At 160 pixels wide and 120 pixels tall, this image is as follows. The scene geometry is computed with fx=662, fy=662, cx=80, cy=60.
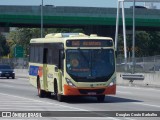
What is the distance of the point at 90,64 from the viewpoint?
27.8 m

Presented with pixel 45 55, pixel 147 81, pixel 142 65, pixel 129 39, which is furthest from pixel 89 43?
pixel 129 39

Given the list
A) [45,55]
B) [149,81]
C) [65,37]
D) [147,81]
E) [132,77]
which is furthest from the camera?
[132,77]

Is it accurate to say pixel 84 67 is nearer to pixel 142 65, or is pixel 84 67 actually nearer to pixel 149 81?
pixel 149 81

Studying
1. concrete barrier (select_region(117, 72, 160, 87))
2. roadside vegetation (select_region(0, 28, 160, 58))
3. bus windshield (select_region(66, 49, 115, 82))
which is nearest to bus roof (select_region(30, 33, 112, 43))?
bus windshield (select_region(66, 49, 115, 82))

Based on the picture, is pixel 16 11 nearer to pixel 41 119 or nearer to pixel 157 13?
pixel 157 13

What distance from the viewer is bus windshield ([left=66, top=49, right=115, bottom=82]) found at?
27625 mm

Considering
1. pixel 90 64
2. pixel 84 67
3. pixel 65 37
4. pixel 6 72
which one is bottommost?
pixel 6 72

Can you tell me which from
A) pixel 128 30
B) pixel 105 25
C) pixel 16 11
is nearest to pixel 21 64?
pixel 16 11

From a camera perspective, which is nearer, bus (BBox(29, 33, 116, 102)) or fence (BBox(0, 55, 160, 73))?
bus (BBox(29, 33, 116, 102))

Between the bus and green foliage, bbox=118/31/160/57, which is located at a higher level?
the bus

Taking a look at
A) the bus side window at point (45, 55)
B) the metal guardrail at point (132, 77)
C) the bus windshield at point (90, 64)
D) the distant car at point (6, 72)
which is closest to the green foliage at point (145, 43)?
the distant car at point (6, 72)

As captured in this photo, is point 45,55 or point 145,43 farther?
point 145,43

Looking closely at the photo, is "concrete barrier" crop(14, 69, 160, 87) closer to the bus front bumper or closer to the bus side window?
the bus side window

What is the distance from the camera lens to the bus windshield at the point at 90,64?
2762 centimetres
